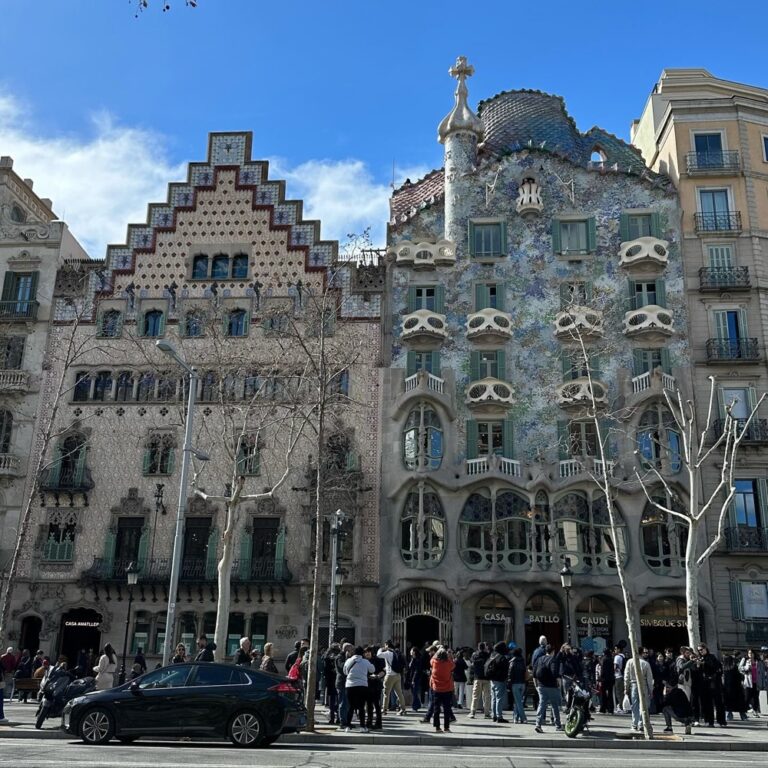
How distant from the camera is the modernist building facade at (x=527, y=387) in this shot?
32.5m

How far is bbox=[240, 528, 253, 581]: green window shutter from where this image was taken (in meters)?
33.4

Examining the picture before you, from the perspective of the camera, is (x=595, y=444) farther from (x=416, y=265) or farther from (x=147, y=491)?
(x=147, y=491)

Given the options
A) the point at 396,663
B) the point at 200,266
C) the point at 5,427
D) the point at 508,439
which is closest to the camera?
the point at 396,663

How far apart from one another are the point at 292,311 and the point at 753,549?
2013 cm

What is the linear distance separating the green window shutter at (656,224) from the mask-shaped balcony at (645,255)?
48 centimetres

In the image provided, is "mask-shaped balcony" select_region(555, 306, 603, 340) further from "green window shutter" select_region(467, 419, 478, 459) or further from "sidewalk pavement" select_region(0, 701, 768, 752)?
"sidewalk pavement" select_region(0, 701, 768, 752)

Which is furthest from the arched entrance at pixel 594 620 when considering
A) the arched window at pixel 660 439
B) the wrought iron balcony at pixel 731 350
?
the wrought iron balcony at pixel 731 350

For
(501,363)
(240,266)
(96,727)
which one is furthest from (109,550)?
(96,727)

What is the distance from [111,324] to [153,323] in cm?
180

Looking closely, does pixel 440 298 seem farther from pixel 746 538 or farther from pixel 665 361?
pixel 746 538

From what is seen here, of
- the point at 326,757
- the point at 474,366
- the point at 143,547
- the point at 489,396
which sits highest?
the point at 474,366

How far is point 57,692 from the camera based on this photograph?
701 inches

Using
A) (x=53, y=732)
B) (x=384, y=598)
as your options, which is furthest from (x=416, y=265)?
(x=53, y=732)

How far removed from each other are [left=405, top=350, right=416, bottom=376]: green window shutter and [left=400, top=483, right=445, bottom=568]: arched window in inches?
197
